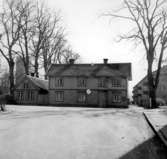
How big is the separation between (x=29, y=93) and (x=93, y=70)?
1334 centimetres

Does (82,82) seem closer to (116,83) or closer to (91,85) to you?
(91,85)

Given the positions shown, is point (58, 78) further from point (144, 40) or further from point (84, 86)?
point (144, 40)

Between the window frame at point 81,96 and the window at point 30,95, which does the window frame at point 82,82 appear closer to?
the window frame at point 81,96

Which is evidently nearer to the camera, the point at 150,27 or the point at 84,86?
the point at 150,27

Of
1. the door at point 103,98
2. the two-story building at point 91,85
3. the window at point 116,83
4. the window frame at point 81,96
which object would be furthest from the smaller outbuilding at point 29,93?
the window at point 116,83

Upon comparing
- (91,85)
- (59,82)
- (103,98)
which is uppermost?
(59,82)

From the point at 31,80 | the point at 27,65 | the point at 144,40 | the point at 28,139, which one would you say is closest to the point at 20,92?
the point at 31,80

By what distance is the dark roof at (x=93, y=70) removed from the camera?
4044 centimetres

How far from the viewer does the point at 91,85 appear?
40469 millimetres

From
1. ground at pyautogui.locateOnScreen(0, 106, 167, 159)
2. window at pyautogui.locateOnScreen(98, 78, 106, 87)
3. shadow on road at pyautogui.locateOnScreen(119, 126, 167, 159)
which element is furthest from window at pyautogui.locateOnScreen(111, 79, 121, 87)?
shadow on road at pyautogui.locateOnScreen(119, 126, 167, 159)

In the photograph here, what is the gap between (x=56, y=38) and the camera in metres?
49.3

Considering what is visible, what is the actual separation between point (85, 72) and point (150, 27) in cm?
1632

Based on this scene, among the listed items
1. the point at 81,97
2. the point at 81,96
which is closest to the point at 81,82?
the point at 81,96

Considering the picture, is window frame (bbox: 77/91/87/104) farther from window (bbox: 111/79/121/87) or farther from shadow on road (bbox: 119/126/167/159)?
shadow on road (bbox: 119/126/167/159)
